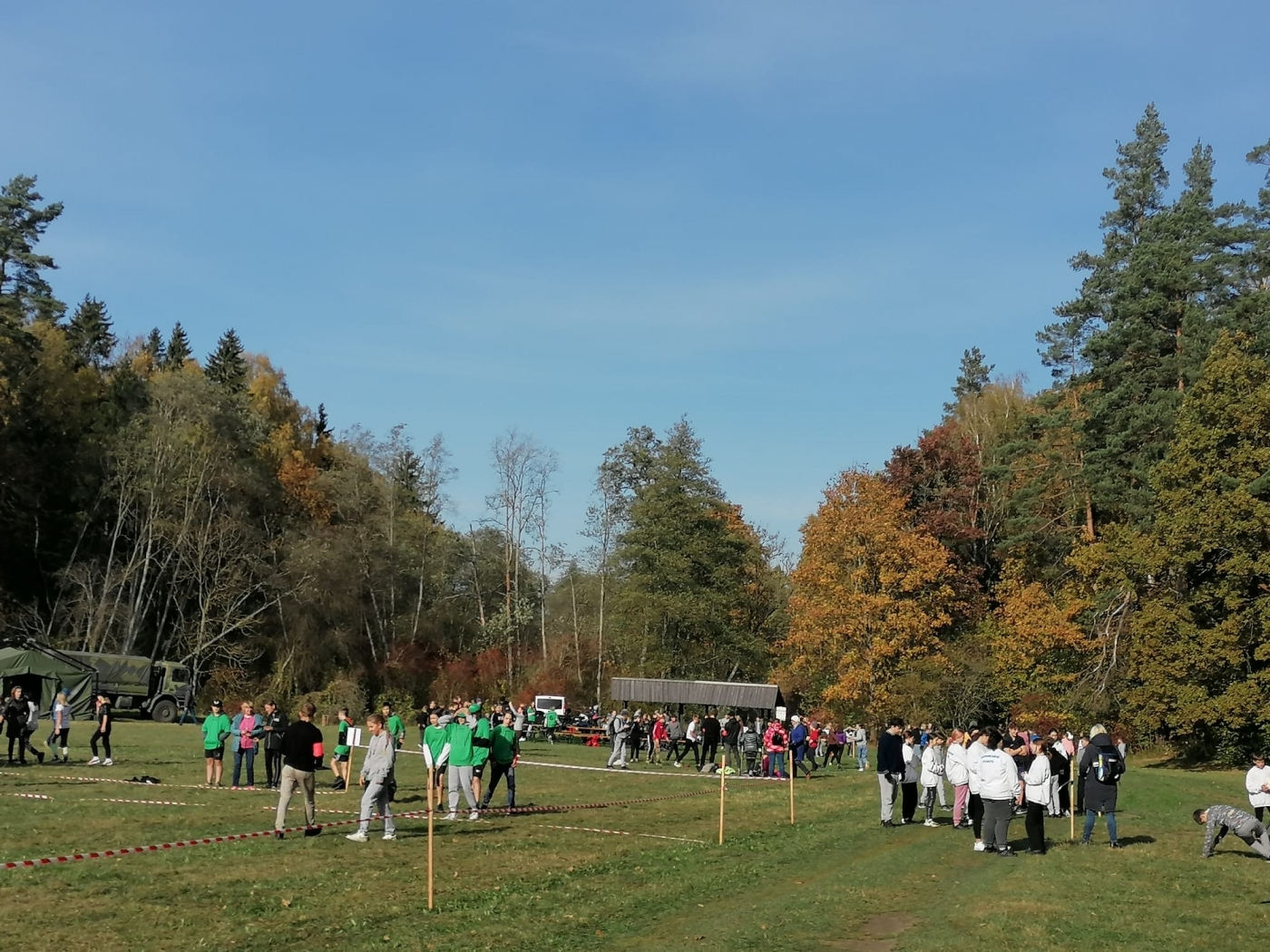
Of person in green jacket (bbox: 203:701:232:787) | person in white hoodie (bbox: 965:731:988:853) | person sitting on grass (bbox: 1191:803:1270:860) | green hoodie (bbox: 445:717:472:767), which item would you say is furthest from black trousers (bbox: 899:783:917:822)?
person in green jacket (bbox: 203:701:232:787)

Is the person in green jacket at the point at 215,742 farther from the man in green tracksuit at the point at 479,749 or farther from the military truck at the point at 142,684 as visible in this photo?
the military truck at the point at 142,684

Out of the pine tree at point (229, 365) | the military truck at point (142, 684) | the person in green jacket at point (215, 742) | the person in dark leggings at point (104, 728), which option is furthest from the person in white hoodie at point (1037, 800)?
the pine tree at point (229, 365)

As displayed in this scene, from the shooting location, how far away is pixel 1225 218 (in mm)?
46906

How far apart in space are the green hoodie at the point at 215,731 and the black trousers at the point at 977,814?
13041 millimetres

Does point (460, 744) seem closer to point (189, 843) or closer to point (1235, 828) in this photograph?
point (189, 843)

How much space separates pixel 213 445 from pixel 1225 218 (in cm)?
4585

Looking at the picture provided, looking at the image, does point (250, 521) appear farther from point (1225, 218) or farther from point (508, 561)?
point (1225, 218)

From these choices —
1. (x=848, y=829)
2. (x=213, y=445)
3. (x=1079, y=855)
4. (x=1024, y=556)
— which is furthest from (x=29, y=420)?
(x=1079, y=855)

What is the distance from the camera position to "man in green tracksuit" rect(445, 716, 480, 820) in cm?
1803

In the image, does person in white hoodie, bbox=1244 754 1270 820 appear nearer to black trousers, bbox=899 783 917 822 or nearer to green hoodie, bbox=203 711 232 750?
black trousers, bbox=899 783 917 822

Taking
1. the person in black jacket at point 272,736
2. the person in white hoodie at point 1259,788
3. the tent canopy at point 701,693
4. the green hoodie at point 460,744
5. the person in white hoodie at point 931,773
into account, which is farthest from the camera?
the tent canopy at point 701,693

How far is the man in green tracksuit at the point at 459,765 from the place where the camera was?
710 inches

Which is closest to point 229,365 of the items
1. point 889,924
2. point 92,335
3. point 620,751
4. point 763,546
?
point 92,335

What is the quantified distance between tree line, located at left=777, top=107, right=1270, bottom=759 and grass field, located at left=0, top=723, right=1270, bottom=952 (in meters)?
20.1
